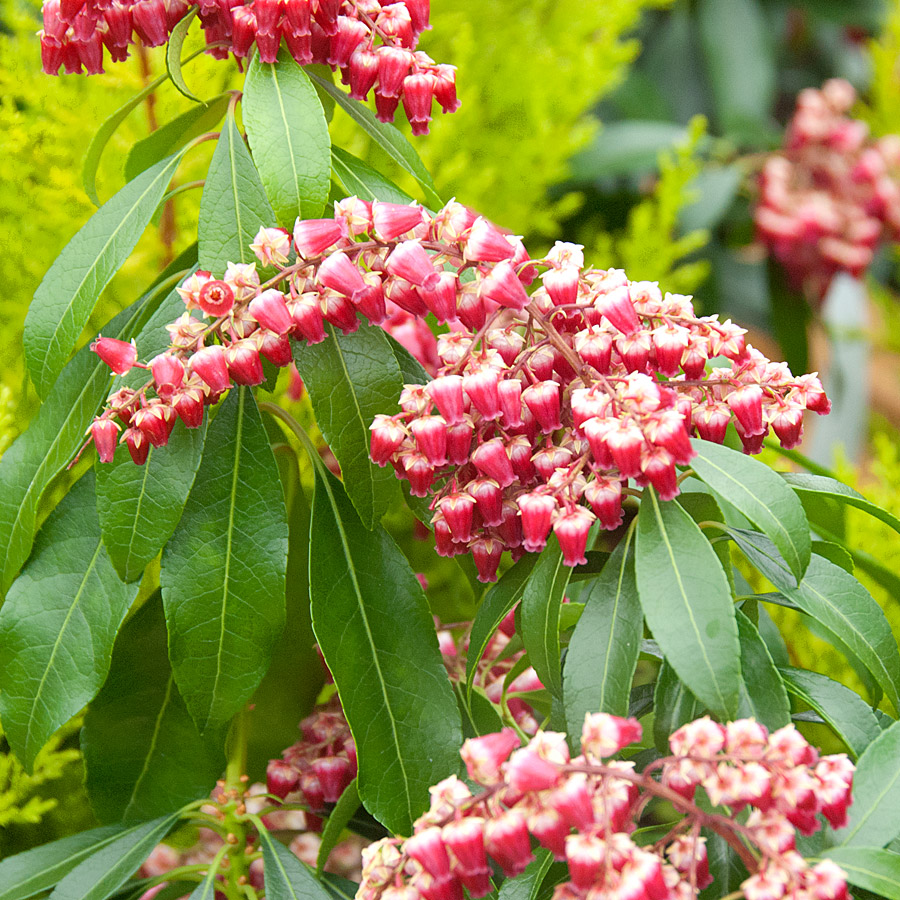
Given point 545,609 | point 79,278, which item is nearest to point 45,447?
point 79,278

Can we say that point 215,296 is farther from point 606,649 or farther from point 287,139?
point 606,649

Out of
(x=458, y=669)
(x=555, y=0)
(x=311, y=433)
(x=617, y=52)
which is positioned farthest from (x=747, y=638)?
(x=555, y=0)

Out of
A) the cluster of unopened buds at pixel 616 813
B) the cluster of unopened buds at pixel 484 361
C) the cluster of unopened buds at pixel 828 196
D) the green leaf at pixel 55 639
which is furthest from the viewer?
the cluster of unopened buds at pixel 828 196

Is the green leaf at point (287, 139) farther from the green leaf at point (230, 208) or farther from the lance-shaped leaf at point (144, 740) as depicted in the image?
the lance-shaped leaf at point (144, 740)

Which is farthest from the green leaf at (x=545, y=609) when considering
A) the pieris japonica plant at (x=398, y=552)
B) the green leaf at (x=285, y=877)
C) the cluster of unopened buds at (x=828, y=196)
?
the cluster of unopened buds at (x=828, y=196)

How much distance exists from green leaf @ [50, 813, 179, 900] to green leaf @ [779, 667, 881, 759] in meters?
0.39

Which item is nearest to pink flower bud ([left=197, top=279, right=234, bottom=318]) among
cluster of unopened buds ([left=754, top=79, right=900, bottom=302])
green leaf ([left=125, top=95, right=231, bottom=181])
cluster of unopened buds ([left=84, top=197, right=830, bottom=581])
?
cluster of unopened buds ([left=84, top=197, right=830, bottom=581])

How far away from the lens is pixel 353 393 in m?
0.55

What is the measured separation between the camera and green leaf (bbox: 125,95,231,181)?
0.66 meters

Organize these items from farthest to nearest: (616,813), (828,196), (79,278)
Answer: (828,196) → (79,278) → (616,813)

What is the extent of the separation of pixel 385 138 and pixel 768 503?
0.35m

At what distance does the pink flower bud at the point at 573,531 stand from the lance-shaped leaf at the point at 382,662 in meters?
0.16

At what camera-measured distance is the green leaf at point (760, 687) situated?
0.47 m

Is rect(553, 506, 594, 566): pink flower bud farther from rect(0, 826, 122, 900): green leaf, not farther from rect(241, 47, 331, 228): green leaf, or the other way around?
rect(0, 826, 122, 900): green leaf
